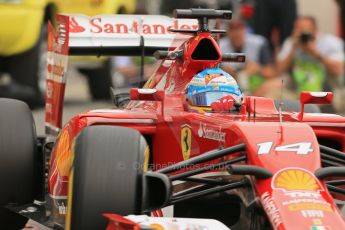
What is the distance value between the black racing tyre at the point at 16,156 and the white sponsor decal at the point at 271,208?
1.99 metres

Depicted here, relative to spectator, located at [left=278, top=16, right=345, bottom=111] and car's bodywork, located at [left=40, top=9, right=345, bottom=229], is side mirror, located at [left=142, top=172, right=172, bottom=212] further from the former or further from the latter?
spectator, located at [left=278, top=16, right=345, bottom=111]

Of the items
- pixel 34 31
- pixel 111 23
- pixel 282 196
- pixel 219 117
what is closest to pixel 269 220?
pixel 282 196

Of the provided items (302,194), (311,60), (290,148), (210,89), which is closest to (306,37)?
(311,60)

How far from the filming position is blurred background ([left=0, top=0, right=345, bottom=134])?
14.4 m

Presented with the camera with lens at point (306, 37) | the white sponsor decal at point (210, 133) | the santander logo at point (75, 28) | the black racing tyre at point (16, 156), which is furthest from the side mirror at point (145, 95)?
the camera with lens at point (306, 37)

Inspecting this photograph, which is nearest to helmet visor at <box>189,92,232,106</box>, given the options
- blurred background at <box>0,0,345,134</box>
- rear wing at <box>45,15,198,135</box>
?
rear wing at <box>45,15,198,135</box>

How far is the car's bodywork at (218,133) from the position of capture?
613 cm

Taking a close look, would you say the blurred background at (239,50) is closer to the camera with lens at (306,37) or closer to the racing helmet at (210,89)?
the camera with lens at (306,37)

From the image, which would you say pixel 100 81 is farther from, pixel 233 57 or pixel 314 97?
pixel 314 97

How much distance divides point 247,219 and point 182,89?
61.1 inches

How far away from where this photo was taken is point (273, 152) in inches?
254

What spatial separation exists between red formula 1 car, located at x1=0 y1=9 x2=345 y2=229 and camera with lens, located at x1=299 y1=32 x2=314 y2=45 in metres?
6.36

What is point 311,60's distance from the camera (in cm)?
1535

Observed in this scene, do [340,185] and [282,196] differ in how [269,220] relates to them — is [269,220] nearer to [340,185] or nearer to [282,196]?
[282,196]
